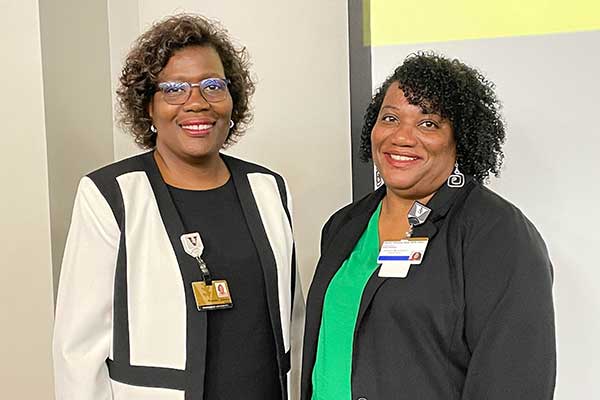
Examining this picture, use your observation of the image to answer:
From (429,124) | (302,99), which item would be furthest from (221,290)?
(302,99)

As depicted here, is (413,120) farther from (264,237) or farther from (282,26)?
→ (282,26)

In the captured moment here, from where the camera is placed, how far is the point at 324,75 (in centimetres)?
251

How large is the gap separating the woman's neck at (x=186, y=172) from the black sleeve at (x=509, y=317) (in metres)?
0.67

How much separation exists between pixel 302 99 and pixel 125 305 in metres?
1.18

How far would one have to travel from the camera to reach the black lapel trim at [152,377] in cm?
160

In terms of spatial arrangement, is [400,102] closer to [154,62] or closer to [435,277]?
[435,277]

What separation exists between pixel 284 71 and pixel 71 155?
79 centimetres

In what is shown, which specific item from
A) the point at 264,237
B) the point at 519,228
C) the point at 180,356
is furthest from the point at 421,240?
the point at 180,356

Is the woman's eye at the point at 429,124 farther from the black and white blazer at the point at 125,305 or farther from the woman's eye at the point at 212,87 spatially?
the black and white blazer at the point at 125,305

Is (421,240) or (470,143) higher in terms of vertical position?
(470,143)

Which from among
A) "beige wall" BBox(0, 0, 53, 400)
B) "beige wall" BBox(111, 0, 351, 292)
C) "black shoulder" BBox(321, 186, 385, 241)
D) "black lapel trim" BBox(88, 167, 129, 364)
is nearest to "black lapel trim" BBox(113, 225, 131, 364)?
"black lapel trim" BBox(88, 167, 129, 364)

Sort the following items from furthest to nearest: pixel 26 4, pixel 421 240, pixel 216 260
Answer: pixel 26 4 < pixel 216 260 < pixel 421 240

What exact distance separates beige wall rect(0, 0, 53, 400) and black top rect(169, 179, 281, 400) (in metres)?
0.85

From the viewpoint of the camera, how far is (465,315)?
146cm
